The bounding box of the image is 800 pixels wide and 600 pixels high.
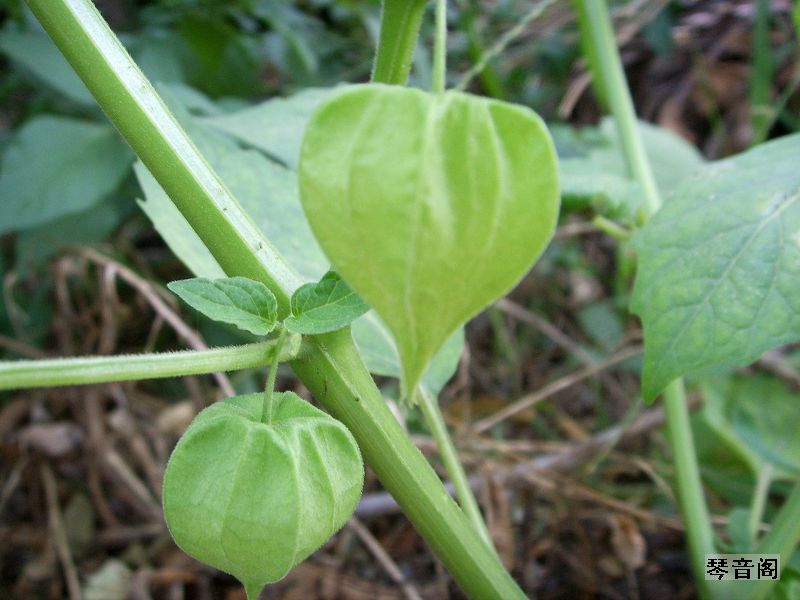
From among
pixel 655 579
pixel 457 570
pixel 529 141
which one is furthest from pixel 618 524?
pixel 529 141

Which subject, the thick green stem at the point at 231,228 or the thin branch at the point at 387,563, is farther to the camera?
the thin branch at the point at 387,563

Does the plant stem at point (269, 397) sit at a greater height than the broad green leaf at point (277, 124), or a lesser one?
greater

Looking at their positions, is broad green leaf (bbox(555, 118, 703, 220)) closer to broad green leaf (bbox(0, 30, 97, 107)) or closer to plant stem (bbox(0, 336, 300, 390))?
plant stem (bbox(0, 336, 300, 390))

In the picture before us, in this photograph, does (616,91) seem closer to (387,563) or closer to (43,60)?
(387,563)

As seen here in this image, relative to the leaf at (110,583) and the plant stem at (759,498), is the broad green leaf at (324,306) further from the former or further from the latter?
the leaf at (110,583)

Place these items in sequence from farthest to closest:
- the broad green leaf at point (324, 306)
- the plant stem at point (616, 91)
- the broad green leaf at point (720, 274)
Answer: the plant stem at point (616, 91) → the broad green leaf at point (720, 274) → the broad green leaf at point (324, 306)

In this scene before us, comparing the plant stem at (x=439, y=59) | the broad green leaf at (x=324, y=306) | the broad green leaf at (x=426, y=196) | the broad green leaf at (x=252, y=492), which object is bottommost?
the broad green leaf at (x=252, y=492)

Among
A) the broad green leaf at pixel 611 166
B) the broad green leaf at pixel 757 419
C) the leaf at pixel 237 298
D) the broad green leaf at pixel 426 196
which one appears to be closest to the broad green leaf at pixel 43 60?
the broad green leaf at pixel 611 166

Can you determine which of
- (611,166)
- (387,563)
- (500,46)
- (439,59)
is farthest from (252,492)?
(611,166)
